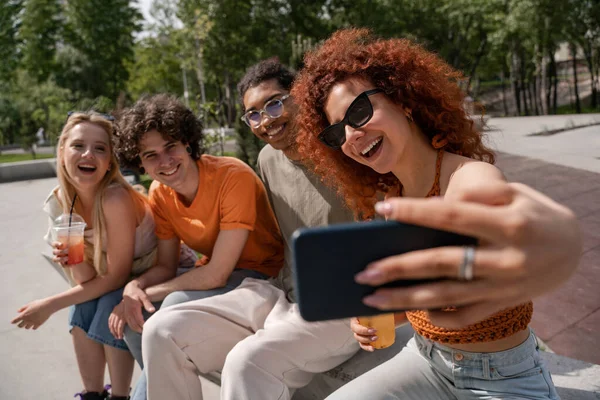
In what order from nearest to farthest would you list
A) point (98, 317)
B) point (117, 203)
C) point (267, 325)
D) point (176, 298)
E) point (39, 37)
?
point (267, 325), point (176, 298), point (98, 317), point (117, 203), point (39, 37)

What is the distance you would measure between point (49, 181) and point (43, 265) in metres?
8.84

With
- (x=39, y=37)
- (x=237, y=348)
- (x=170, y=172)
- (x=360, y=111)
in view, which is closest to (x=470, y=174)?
(x=360, y=111)

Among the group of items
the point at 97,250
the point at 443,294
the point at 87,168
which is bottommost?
the point at 97,250

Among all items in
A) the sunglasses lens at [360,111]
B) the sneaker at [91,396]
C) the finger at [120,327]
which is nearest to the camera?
the sunglasses lens at [360,111]

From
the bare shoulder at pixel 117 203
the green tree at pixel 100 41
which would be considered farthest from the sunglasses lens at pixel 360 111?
the green tree at pixel 100 41

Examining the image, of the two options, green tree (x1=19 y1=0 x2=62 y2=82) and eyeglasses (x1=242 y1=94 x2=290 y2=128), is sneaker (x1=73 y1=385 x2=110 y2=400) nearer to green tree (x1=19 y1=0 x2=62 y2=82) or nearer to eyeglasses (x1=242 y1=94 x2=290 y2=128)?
eyeglasses (x1=242 y1=94 x2=290 y2=128)

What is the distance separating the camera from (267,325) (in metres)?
2.33

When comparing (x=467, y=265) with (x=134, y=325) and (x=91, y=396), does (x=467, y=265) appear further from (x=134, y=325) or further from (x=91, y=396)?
(x=91, y=396)

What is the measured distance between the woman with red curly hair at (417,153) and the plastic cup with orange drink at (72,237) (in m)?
1.55

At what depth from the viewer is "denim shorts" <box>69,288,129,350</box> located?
9.02 feet

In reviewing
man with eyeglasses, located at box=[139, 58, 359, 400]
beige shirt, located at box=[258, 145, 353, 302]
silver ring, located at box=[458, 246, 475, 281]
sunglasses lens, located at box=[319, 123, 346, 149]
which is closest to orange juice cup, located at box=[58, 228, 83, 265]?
man with eyeglasses, located at box=[139, 58, 359, 400]

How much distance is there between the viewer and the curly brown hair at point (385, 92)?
1713 mm

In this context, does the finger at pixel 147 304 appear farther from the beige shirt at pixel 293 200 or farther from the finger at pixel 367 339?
the finger at pixel 367 339

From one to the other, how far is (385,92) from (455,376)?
0.96 meters
